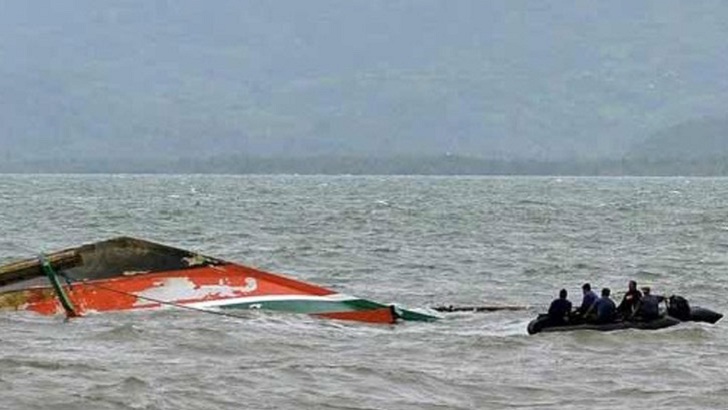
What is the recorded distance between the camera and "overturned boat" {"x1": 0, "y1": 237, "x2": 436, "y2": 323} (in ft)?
117

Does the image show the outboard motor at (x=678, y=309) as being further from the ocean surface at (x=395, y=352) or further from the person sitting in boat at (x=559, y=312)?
the person sitting in boat at (x=559, y=312)

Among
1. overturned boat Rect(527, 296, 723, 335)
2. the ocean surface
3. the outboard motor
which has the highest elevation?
the outboard motor

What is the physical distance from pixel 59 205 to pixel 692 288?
235 ft

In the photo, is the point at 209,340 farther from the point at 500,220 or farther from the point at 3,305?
the point at 500,220

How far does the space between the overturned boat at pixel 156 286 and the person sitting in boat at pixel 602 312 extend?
3925mm

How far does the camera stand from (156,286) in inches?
1432

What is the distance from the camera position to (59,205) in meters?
115

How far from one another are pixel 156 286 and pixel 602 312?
8.91m

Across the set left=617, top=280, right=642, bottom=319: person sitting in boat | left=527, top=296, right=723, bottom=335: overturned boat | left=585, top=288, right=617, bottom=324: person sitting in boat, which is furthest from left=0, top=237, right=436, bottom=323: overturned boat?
left=617, top=280, right=642, bottom=319: person sitting in boat

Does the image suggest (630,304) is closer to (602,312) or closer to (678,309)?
(602,312)

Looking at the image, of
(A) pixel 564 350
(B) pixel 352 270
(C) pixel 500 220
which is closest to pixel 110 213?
(C) pixel 500 220

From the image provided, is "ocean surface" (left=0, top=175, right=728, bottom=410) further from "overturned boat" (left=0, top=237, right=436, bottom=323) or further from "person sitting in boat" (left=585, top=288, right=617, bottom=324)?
"overturned boat" (left=0, top=237, right=436, bottom=323)

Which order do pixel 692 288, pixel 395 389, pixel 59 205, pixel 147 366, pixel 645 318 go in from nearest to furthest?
pixel 395 389 < pixel 147 366 < pixel 645 318 < pixel 692 288 < pixel 59 205

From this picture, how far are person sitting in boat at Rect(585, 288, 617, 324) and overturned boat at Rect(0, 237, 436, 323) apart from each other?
12.9 ft
